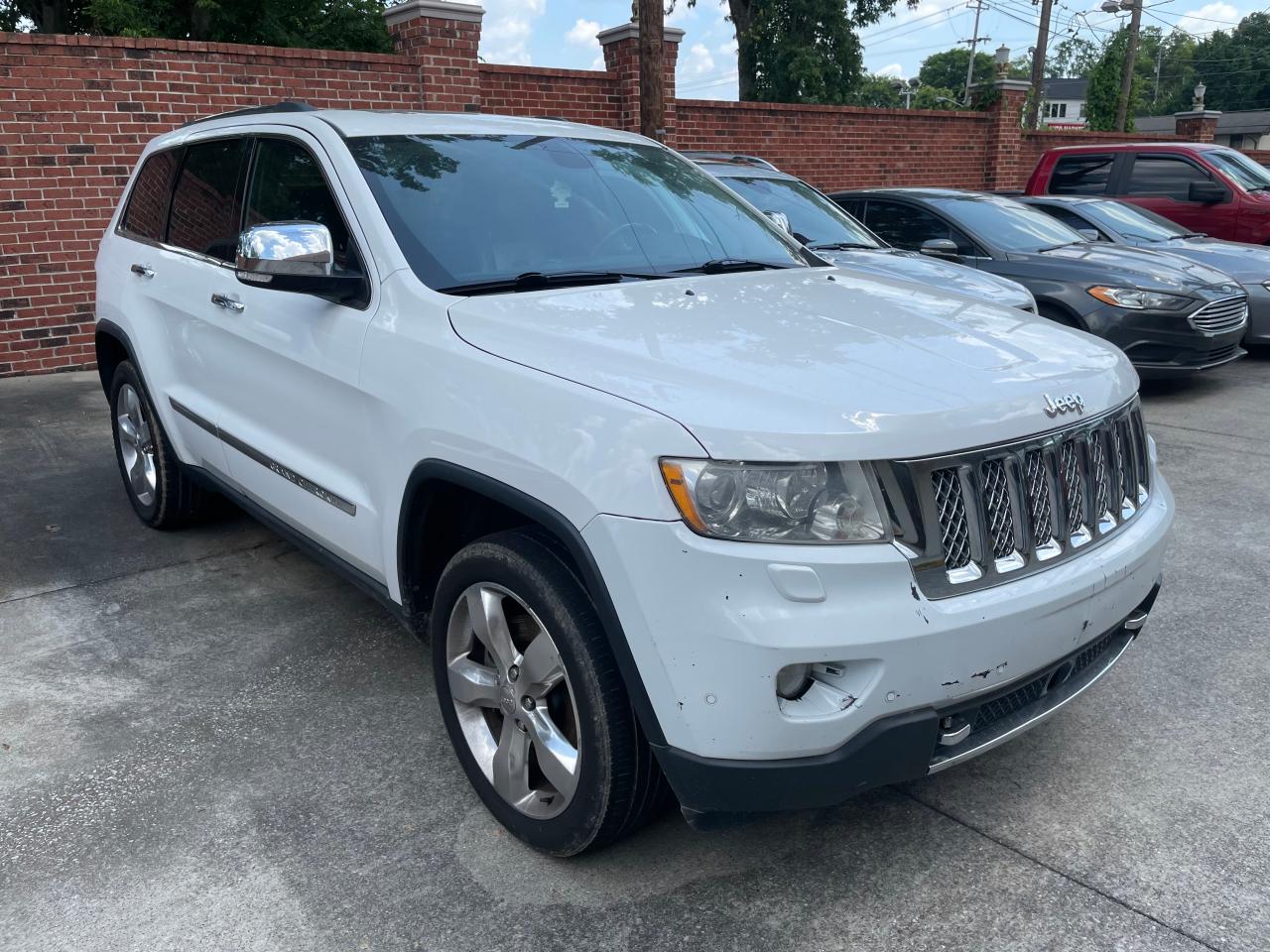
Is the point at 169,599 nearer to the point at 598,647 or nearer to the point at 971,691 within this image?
the point at 598,647

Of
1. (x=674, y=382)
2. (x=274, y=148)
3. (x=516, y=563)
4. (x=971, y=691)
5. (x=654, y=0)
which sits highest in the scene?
(x=654, y=0)

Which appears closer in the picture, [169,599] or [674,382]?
[674,382]

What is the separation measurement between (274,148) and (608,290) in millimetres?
1541

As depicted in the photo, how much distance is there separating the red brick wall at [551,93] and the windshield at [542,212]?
7.65 metres

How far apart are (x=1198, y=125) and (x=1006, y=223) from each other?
16.1 metres

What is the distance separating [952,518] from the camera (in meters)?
2.32

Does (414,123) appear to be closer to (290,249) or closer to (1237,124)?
(290,249)

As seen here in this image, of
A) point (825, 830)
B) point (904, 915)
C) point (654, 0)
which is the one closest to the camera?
point (904, 915)

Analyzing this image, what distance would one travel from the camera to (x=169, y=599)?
443 cm

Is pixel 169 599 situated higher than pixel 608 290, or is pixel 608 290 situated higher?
pixel 608 290

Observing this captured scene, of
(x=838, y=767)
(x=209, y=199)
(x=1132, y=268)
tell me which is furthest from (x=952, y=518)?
(x=1132, y=268)

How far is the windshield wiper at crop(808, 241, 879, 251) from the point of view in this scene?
753 centimetres

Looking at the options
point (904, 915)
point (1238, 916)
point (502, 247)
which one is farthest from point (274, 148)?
point (1238, 916)

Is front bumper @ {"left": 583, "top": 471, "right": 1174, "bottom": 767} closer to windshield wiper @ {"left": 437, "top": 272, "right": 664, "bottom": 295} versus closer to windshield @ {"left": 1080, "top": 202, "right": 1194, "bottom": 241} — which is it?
windshield wiper @ {"left": 437, "top": 272, "right": 664, "bottom": 295}
